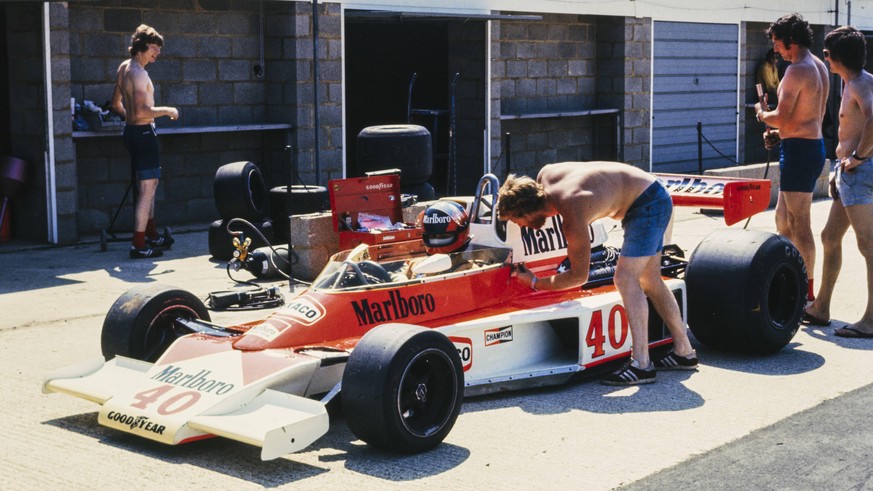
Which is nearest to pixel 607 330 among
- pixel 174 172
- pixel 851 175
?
pixel 851 175

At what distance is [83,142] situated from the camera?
12211 millimetres

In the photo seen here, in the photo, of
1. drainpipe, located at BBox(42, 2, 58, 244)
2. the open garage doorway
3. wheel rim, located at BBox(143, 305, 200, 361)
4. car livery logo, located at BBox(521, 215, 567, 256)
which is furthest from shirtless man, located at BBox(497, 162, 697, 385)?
the open garage doorway

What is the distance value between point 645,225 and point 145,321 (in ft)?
9.26

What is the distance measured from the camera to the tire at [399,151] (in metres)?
12.1

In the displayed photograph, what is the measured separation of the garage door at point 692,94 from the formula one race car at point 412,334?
441 inches

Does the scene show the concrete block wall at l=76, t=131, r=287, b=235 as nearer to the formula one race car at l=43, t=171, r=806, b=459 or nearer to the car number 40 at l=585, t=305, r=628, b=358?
the formula one race car at l=43, t=171, r=806, b=459

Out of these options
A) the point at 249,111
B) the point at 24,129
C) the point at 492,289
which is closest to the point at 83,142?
the point at 24,129

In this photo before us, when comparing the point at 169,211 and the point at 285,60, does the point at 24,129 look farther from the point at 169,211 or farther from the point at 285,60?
the point at 285,60

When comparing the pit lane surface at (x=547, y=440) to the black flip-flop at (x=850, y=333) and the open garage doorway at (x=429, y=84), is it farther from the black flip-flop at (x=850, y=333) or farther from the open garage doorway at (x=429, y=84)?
the open garage doorway at (x=429, y=84)

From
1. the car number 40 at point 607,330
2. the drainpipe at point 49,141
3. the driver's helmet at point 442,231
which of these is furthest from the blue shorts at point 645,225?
the drainpipe at point 49,141

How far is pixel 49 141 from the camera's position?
11.5 metres

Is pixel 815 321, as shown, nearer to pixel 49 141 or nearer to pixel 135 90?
pixel 135 90

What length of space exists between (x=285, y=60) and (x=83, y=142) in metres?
2.57

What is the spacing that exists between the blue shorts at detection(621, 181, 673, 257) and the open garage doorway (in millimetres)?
8495
